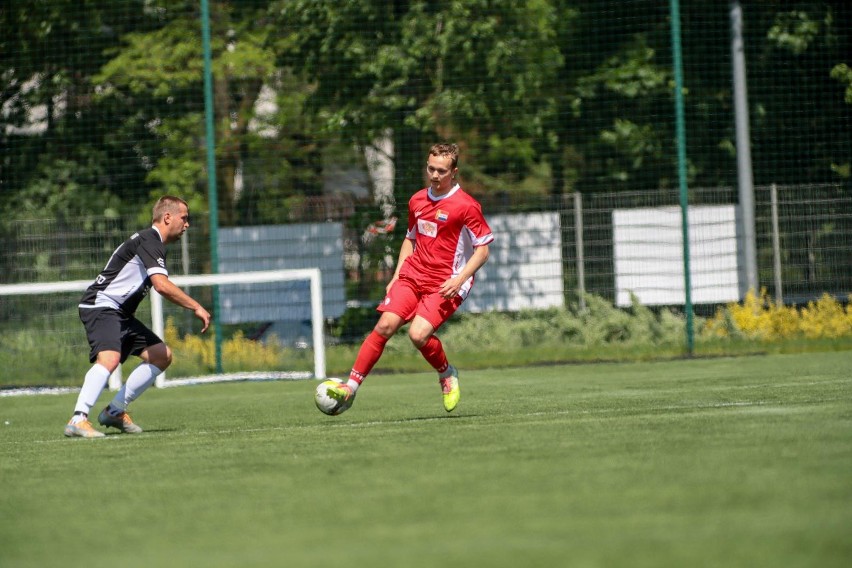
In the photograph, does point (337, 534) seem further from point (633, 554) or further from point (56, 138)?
point (56, 138)

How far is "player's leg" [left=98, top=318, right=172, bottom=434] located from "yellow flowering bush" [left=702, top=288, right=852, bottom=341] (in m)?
8.30

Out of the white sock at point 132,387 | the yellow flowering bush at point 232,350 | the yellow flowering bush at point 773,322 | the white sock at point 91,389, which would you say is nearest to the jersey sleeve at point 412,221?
the white sock at point 132,387

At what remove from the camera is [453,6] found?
18.4 meters

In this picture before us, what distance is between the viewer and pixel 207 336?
51.1ft

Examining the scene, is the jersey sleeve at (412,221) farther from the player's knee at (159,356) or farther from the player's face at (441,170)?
the player's knee at (159,356)

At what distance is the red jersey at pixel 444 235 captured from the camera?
354 inches

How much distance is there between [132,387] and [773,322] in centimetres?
939

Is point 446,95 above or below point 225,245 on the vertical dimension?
above

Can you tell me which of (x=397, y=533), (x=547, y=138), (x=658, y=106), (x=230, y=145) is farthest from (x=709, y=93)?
(x=397, y=533)

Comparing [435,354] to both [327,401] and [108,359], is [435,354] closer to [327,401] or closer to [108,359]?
[327,401]

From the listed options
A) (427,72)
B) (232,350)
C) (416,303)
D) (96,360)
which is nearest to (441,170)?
(416,303)

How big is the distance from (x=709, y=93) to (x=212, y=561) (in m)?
15.5

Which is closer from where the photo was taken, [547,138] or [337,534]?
[337,534]

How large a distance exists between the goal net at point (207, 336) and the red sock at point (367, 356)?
5.78m
